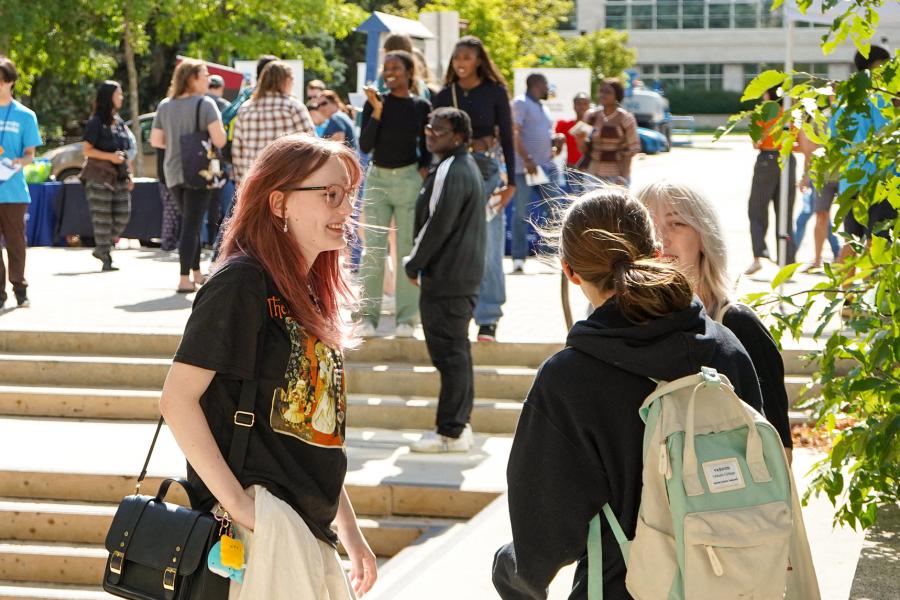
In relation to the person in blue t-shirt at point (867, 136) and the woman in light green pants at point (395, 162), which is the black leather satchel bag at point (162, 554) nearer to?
the person in blue t-shirt at point (867, 136)

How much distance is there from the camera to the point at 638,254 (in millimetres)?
2613

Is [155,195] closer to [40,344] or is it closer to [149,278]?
[149,278]

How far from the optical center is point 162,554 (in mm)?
2879

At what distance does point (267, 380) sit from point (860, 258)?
196 cm

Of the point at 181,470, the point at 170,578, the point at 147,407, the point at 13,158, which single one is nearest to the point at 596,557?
the point at 170,578

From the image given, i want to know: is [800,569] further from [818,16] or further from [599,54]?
[599,54]

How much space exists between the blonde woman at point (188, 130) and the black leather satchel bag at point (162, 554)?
27.6ft

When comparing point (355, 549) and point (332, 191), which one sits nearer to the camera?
point (332, 191)

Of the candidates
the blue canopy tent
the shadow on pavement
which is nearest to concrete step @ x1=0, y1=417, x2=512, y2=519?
the shadow on pavement

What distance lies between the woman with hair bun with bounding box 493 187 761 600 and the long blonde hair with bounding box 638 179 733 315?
0.86 meters

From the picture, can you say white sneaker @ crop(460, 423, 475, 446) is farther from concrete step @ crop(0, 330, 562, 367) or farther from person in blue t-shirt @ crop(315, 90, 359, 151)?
person in blue t-shirt @ crop(315, 90, 359, 151)

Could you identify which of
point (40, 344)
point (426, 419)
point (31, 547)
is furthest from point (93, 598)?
point (40, 344)

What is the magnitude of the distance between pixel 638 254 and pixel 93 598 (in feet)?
15.3

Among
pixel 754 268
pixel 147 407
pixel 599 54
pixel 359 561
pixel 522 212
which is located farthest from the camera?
pixel 599 54
